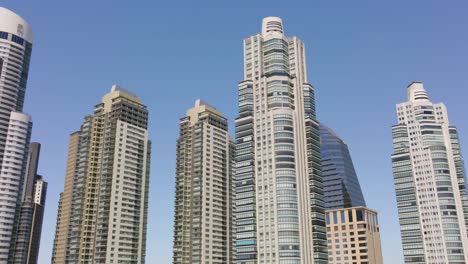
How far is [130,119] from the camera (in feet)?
622

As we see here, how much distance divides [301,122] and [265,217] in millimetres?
36532

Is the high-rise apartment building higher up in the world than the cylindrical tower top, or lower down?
lower down

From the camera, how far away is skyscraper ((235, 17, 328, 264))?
477ft

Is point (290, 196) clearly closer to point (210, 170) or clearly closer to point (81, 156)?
point (210, 170)

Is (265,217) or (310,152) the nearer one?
(265,217)

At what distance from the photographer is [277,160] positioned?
499 feet

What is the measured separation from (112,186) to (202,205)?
36.5 m

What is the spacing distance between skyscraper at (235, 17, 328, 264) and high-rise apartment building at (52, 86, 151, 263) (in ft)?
147

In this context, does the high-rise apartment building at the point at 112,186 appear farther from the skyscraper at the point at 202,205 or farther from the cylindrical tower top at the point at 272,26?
the cylindrical tower top at the point at 272,26

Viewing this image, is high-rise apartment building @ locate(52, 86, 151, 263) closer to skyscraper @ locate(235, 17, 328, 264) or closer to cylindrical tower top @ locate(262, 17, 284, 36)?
skyscraper @ locate(235, 17, 328, 264)

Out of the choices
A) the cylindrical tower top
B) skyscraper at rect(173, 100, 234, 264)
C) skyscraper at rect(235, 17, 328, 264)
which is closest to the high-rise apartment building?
skyscraper at rect(173, 100, 234, 264)

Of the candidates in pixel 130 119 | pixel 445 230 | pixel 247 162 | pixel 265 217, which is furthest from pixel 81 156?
pixel 445 230

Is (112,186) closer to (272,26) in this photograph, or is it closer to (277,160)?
(277,160)

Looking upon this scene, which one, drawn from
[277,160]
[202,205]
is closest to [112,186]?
[202,205]
